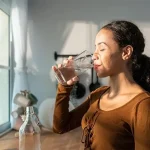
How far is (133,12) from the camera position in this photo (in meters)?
2.17

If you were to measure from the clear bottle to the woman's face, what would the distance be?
0.47 m

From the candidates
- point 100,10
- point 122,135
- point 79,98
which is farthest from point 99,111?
point 100,10

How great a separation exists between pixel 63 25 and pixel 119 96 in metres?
1.63

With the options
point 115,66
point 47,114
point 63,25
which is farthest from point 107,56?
point 63,25

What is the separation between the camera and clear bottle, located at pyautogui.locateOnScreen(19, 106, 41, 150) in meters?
1.01

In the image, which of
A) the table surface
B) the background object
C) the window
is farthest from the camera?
the window

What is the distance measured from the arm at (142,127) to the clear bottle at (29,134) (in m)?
0.55

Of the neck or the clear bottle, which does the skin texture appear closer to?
the neck

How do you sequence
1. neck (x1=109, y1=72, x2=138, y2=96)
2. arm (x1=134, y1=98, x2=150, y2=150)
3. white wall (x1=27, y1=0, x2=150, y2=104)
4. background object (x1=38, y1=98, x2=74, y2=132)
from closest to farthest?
arm (x1=134, y1=98, x2=150, y2=150)
neck (x1=109, y1=72, x2=138, y2=96)
background object (x1=38, y1=98, x2=74, y2=132)
white wall (x1=27, y1=0, x2=150, y2=104)

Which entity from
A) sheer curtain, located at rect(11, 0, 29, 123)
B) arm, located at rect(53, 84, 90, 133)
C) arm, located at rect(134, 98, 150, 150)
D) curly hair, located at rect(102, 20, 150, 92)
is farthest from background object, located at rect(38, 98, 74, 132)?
arm, located at rect(134, 98, 150, 150)

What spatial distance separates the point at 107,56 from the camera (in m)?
0.60

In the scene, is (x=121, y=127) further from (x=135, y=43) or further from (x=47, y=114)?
(x=47, y=114)

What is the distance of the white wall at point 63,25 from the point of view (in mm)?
2170

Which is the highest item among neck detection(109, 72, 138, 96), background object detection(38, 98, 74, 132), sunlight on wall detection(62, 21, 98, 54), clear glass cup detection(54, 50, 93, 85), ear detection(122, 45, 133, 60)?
sunlight on wall detection(62, 21, 98, 54)
